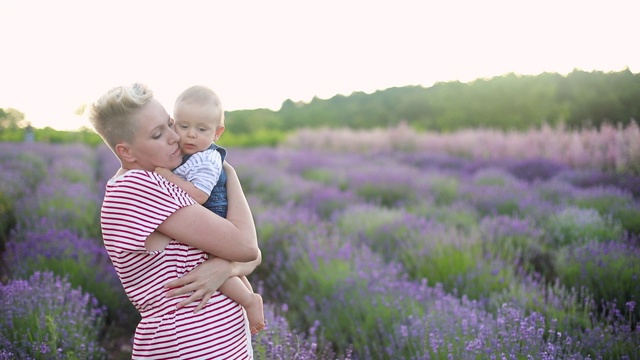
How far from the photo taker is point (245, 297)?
5.82 ft

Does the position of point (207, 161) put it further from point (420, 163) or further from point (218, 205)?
point (420, 163)

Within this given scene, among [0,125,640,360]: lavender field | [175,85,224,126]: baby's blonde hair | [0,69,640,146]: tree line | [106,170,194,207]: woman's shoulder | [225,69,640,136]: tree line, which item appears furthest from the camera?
[225,69,640,136]: tree line

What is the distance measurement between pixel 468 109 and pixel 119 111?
68.7 feet

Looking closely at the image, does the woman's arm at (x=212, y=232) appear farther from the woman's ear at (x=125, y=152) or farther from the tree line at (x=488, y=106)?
the tree line at (x=488, y=106)

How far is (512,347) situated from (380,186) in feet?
17.8

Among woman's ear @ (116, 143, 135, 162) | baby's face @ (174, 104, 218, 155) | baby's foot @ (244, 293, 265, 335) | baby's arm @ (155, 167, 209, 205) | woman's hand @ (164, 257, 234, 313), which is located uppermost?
baby's face @ (174, 104, 218, 155)

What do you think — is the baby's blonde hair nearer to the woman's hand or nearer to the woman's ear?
the woman's ear

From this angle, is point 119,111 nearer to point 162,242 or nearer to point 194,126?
point 194,126

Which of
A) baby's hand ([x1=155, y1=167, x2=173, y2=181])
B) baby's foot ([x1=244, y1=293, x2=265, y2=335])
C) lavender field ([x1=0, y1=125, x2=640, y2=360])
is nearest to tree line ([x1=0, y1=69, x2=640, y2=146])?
lavender field ([x1=0, y1=125, x2=640, y2=360])

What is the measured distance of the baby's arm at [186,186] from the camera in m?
A: 1.67

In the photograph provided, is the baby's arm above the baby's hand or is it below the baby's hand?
below

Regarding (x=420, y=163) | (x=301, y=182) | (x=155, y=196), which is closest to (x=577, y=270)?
(x=155, y=196)

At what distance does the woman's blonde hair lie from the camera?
1.59m

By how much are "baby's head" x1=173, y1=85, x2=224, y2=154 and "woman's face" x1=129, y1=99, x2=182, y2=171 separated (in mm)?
57
